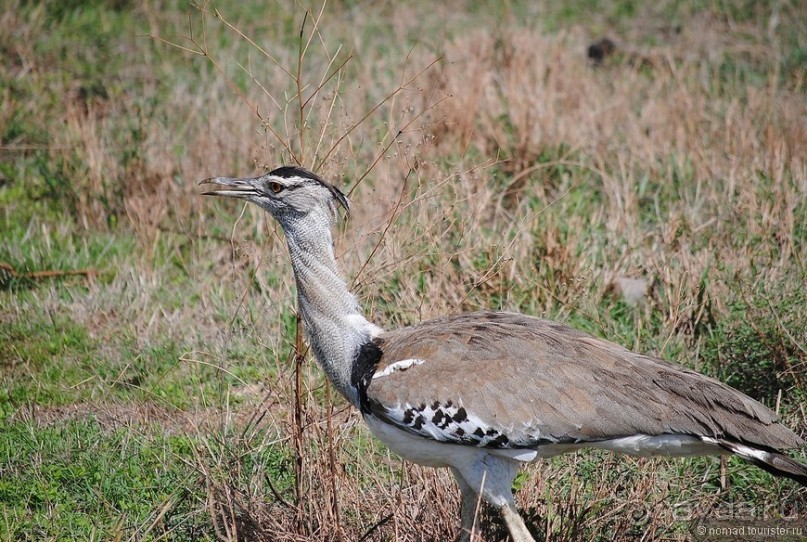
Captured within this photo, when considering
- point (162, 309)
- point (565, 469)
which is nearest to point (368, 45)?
point (162, 309)

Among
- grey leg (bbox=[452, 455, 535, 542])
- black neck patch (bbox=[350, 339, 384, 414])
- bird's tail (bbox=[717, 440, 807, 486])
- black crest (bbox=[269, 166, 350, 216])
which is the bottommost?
grey leg (bbox=[452, 455, 535, 542])

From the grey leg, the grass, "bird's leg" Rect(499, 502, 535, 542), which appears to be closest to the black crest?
the grass

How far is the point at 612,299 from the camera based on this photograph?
4.30 metres

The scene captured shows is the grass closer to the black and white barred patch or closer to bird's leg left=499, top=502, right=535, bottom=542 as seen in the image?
bird's leg left=499, top=502, right=535, bottom=542

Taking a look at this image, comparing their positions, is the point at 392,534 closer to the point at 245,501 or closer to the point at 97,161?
the point at 245,501

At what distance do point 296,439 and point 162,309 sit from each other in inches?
62.4

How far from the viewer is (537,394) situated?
2822 mm

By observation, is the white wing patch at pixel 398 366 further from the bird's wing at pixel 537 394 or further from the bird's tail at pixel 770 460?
the bird's tail at pixel 770 460

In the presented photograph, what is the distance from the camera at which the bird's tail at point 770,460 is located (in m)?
2.67

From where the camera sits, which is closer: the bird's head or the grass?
the bird's head

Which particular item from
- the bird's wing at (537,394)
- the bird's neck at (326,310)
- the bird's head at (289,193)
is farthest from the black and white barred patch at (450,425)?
the bird's head at (289,193)

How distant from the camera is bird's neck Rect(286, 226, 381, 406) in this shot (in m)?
2.96

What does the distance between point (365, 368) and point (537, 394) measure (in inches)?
19.5

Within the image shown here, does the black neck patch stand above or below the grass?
above
